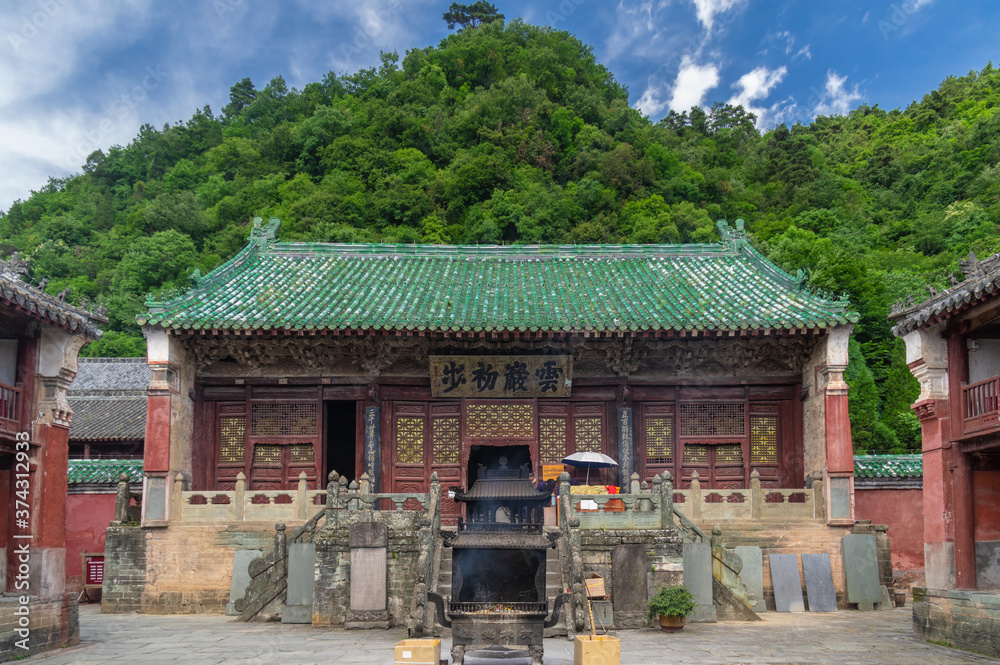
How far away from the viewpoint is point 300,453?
1872 centimetres

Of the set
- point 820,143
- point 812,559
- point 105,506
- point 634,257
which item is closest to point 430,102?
point 820,143

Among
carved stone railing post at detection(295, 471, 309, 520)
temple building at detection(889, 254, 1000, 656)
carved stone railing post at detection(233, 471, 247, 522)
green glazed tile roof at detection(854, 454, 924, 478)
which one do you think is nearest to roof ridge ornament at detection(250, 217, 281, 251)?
carved stone railing post at detection(233, 471, 247, 522)

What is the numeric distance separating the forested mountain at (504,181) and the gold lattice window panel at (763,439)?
59.2 feet

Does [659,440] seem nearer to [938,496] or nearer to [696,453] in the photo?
[696,453]

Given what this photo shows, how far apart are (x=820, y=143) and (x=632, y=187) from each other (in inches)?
825

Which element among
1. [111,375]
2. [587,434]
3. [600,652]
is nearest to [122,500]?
[587,434]

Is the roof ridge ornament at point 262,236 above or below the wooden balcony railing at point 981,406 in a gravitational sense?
above

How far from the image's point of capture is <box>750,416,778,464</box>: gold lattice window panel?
61.5 feet

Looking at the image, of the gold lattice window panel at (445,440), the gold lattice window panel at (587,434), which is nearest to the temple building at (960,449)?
the gold lattice window panel at (587,434)

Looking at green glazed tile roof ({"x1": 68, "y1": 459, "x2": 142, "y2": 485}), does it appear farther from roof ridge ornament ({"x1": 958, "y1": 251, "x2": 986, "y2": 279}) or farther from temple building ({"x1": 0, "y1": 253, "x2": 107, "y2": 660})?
roof ridge ornament ({"x1": 958, "y1": 251, "x2": 986, "y2": 279})

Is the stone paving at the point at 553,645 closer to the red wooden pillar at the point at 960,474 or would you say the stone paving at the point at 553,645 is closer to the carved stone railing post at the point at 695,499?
the red wooden pillar at the point at 960,474

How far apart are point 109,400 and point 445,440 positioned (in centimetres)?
1511

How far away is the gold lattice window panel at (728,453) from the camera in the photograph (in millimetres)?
18750

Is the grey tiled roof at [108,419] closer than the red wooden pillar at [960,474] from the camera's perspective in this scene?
No
